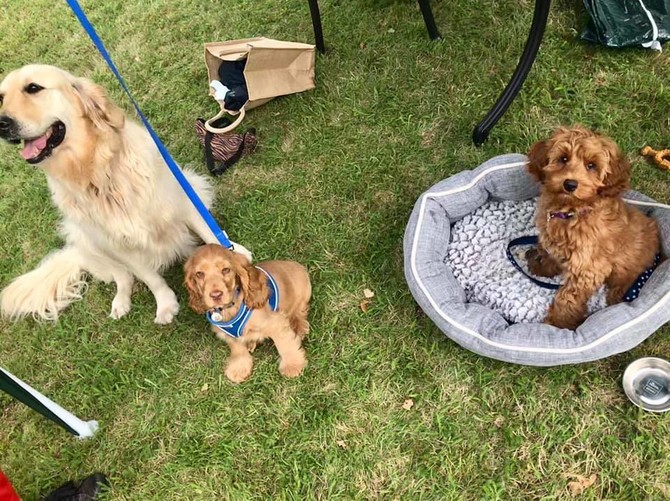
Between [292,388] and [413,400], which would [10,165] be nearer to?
[292,388]

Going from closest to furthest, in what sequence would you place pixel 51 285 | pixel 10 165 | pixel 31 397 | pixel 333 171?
1. pixel 31 397
2. pixel 51 285
3. pixel 333 171
4. pixel 10 165

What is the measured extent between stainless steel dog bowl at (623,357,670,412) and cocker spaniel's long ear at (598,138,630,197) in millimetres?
925

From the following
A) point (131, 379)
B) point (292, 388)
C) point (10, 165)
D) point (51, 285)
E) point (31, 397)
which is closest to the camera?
point (31, 397)

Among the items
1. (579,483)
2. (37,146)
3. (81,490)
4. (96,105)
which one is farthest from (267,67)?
(579,483)

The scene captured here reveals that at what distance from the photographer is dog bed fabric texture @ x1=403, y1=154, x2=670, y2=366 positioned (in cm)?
268

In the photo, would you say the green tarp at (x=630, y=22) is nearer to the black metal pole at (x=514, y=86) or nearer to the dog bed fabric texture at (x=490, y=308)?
the black metal pole at (x=514, y=86)

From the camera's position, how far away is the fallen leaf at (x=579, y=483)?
2.66 m

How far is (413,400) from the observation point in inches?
119

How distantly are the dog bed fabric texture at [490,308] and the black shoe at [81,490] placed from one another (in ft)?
6.73

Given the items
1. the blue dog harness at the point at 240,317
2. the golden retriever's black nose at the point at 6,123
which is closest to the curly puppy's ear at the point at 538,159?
the blue dog harness at the point at 240,317

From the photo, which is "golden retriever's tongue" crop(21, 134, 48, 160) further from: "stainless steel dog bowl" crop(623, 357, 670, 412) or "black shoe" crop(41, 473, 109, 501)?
"stainless steel dog bowl" crop(623, 357, 670, 412)

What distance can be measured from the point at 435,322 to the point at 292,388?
3.02 feet

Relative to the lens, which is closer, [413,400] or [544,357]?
[544,357]

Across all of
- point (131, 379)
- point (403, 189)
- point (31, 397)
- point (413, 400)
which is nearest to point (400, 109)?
point (403, 189)
